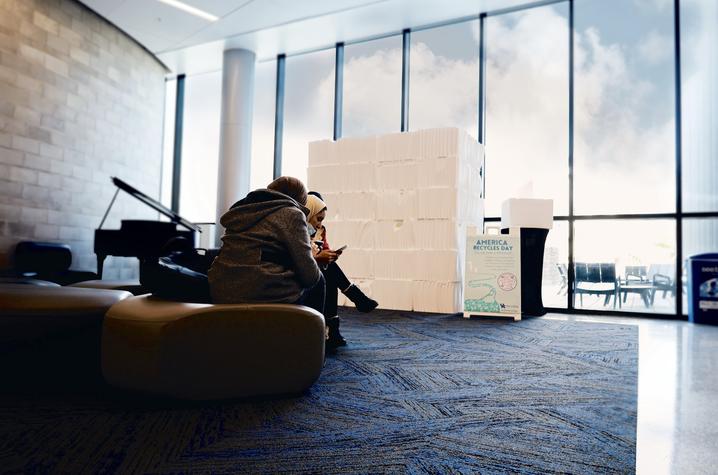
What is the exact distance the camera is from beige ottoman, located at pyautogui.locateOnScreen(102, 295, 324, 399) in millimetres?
1811

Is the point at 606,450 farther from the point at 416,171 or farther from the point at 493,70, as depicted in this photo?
the point at 493,70

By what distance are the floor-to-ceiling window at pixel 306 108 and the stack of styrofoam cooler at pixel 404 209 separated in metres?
1.53

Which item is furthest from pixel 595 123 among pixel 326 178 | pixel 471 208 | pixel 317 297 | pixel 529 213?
pixel 317 297

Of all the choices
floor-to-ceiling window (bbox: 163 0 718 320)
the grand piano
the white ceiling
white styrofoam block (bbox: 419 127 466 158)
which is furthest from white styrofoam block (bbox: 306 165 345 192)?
the white ceiling

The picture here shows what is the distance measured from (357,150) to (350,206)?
0.71 meters

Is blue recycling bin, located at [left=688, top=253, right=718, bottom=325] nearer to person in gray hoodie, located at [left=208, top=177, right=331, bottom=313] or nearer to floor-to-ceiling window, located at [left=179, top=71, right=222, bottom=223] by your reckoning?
person in gray hoodie, located at [left=208, top=177, right=331, bottom=313]

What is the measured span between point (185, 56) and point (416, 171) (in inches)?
191

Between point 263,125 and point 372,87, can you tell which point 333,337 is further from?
point 263,125

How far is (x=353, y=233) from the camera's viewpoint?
5910mm

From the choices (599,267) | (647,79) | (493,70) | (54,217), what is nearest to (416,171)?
(493,70)

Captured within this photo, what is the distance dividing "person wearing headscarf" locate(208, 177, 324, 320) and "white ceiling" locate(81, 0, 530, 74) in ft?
16.5

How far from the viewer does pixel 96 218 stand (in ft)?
22.6

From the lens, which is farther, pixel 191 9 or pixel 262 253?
pixel 191 9

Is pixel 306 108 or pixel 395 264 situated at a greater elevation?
pixel 306 108
